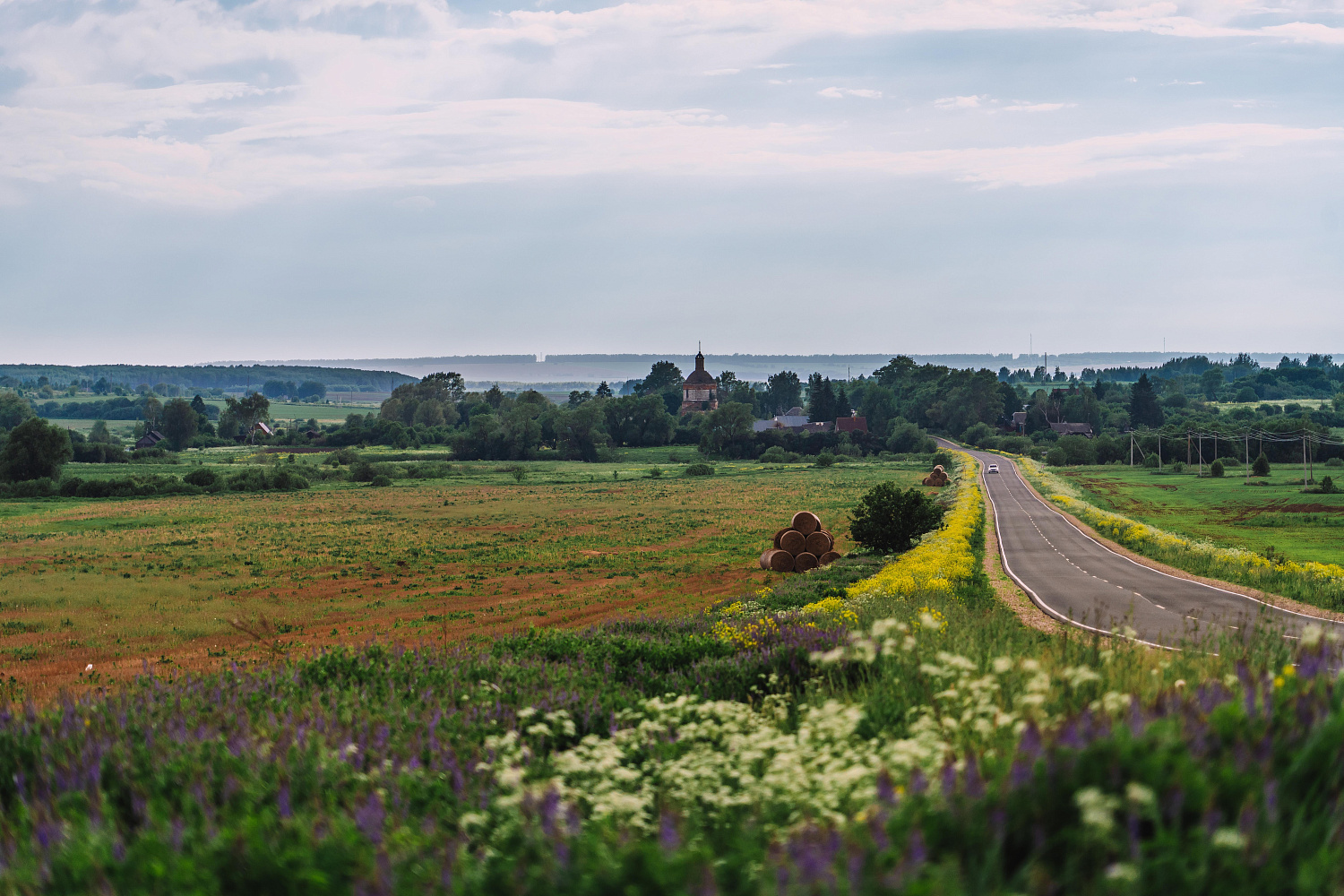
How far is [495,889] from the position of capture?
365 cm

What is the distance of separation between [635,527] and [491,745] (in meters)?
48.6

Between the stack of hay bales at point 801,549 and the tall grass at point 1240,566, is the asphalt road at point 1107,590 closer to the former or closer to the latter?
the tall grass at point 1240,566

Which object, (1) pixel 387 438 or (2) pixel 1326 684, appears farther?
(1) pixel 387 438

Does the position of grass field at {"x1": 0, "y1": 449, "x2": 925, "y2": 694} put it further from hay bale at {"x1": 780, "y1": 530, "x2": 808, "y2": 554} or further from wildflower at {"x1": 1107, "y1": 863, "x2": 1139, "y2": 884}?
wildflower at {"x1": 1107, "y1": 863, "x2": 1139, "y2": 884}

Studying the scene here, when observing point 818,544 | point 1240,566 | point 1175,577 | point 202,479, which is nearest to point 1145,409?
point 202,479

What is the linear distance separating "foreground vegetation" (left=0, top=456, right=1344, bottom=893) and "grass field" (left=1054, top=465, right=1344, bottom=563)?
3985 centimetres

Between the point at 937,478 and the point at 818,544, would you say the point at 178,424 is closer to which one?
the point at 937,478

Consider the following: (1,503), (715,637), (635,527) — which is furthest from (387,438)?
(715,637)

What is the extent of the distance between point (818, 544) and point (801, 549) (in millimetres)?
662

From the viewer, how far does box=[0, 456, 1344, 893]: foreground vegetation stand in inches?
131

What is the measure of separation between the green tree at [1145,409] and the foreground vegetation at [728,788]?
182 metres

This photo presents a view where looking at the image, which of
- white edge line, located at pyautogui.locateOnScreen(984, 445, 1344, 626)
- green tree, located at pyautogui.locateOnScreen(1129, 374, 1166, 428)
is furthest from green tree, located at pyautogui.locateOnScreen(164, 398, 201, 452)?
green tree, located at pyautogui.locateOnScreen(1129, 374, 1166, 428)

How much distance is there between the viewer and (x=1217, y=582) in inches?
1083

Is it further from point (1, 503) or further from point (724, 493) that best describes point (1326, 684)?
point (1, 503)
